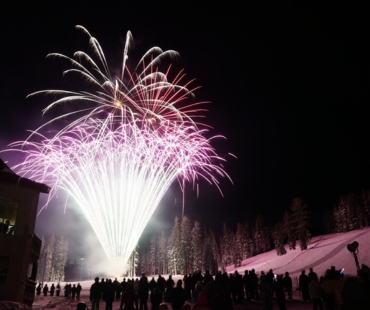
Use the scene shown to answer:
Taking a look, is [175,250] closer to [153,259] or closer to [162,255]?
[162,255]

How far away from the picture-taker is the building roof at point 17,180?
22.4 m

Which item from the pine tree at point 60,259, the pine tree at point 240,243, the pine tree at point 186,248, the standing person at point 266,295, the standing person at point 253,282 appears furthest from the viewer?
the pine tree at point 60,259

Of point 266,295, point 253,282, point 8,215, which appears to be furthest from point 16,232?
point 266,295

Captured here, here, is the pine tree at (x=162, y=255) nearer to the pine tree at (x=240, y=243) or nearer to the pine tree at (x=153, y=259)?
the pine tree at (x=153, y=259)

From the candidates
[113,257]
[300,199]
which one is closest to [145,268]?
[300,199]

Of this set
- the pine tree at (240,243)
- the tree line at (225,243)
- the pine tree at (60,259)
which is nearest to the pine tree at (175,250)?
the tree line at (225,243)

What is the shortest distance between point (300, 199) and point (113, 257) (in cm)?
5583

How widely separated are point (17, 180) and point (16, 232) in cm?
332

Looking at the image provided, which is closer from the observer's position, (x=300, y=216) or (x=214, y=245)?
(x=300, y=216)

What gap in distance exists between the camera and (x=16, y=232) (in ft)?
73.7

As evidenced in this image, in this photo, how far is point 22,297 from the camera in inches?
869

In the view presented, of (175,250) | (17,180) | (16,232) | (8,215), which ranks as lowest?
(16,232)

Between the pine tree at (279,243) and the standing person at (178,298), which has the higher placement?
the pine tree at (279,243)

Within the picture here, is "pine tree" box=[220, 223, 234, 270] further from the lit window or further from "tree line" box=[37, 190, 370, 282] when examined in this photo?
the lit window
